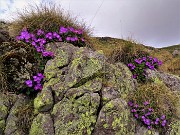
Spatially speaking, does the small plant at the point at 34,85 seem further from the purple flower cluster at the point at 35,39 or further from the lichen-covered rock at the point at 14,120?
the purple flower cluster at the point at 35,39

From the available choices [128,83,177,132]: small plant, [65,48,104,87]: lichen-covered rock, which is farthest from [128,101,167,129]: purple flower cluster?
[65,48,104,87]: lichen-covered rock

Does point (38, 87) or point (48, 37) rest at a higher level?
point (48, 37)

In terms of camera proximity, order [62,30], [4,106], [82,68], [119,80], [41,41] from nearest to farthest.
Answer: [4,106] → [82,68] → [119,80] → [41,41] → [62,30]

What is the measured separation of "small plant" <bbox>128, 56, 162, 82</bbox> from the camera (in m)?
7.61

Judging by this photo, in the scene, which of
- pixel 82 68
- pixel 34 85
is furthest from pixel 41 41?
pixel 82 68

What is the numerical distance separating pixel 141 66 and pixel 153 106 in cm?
187

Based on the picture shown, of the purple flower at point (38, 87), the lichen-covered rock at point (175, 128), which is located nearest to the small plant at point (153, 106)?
the lichen-covered rock at point (175, 128)

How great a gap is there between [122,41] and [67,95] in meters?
3.71

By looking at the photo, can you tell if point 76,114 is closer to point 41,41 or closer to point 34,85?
point 34,85

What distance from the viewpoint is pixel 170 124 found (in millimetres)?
6102

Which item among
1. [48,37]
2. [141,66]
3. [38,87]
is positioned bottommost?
[38,87]

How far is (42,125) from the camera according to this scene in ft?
17.1

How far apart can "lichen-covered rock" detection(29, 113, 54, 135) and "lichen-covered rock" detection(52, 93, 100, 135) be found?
0.12 meters

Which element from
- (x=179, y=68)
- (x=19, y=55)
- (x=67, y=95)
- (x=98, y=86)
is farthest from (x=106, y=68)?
(x=179, y=68)
